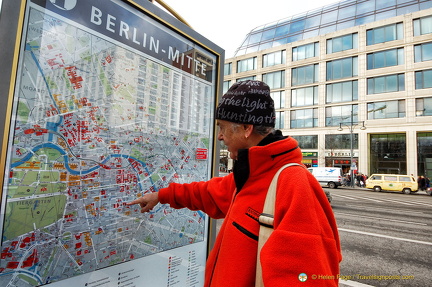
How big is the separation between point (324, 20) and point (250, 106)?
38.8 meters

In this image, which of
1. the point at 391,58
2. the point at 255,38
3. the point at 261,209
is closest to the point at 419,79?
the point at 391,58

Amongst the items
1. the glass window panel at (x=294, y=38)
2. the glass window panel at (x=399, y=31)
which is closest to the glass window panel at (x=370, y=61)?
the glass window panel at (x=399, y=31)

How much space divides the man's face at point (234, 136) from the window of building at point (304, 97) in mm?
31167

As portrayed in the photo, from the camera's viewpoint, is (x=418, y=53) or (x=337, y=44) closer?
(x=418, y=53)

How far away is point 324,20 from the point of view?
3297 cm

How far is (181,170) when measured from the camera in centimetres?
189

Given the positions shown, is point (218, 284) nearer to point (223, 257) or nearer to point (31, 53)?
point (223, 257)

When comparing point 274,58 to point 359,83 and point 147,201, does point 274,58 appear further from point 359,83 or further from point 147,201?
point 147,201

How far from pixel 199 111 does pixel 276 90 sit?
1296 inches

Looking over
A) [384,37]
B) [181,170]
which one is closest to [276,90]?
[384,37]

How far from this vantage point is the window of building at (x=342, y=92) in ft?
89.7

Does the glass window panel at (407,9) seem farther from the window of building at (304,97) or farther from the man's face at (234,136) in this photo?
the man's face at (234,136)

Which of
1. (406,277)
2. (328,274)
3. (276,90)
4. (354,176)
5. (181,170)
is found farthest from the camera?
(276,90)

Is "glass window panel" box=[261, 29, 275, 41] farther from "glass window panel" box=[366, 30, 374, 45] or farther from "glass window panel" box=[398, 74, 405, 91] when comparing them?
"glass window panel" box=[398, 74, 405, 91]
